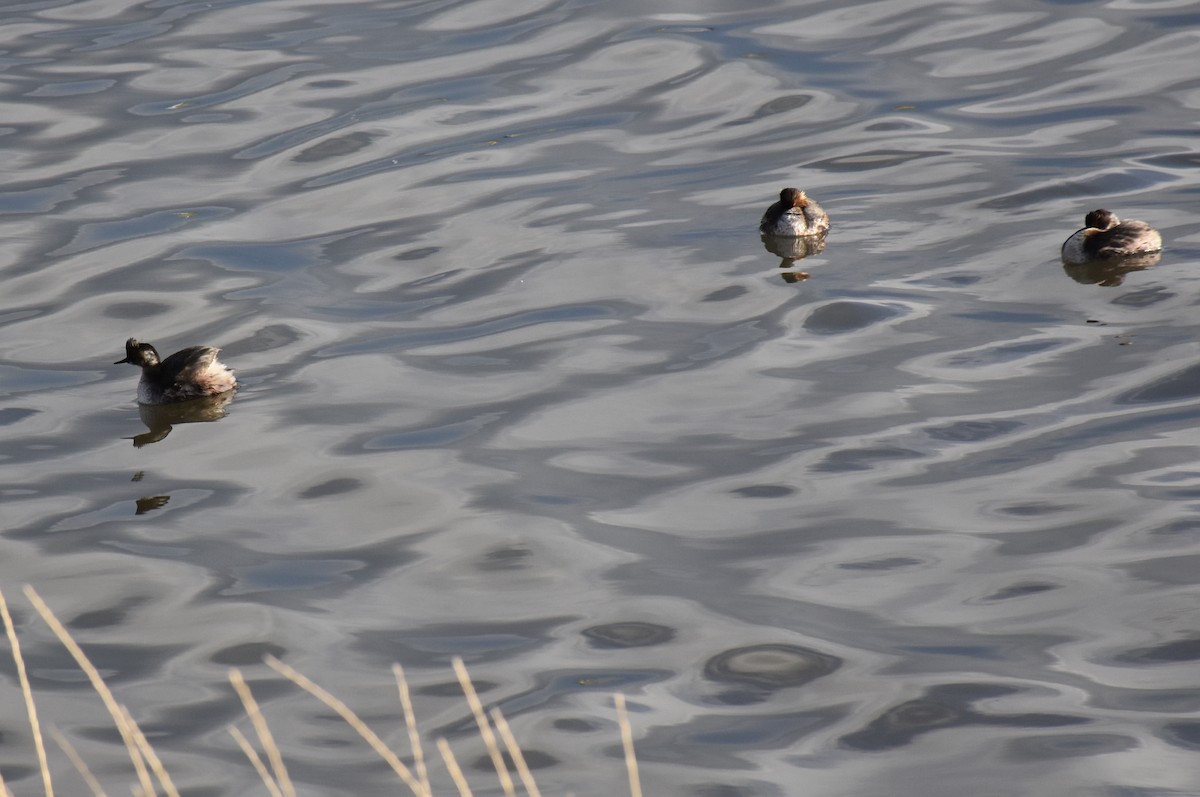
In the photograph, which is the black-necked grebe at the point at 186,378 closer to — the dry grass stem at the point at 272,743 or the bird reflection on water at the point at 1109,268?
the dry grass stem at the point at 272,743

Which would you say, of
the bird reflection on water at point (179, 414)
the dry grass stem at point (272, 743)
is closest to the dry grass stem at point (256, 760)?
the dry grass stem at point (272, 743)

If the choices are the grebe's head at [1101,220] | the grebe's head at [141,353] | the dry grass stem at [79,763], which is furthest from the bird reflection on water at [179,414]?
the grebe's head at [1101,220]

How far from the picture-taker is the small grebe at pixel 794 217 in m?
13.3

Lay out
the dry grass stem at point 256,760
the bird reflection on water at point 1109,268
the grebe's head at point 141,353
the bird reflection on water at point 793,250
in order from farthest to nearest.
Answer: the bird reflection on water at point 793,250, the bird reflection on water at point 1109,268, the grebe's head at point 141,353, the dry grass stem at point 256,760

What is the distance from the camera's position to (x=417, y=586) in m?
8.32

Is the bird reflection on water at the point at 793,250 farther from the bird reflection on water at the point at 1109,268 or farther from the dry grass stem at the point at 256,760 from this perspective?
the dry grass stem at the point at 256,760

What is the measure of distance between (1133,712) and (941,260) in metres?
6.34

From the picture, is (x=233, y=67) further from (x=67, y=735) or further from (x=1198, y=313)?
(x=67, y=735)

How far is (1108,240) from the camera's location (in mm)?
12133

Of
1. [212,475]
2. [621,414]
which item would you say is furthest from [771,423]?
[212,475]

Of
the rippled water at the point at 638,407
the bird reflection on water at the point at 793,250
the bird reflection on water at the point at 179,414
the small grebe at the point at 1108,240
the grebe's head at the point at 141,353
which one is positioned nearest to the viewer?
the rippled water at the point at 638,407

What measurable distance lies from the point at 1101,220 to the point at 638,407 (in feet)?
14.5

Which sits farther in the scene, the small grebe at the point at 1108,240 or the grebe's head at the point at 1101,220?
the grebe's head at the point at 1101,220

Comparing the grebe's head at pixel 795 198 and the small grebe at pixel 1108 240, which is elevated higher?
the grebe's head at pixel 795 198
